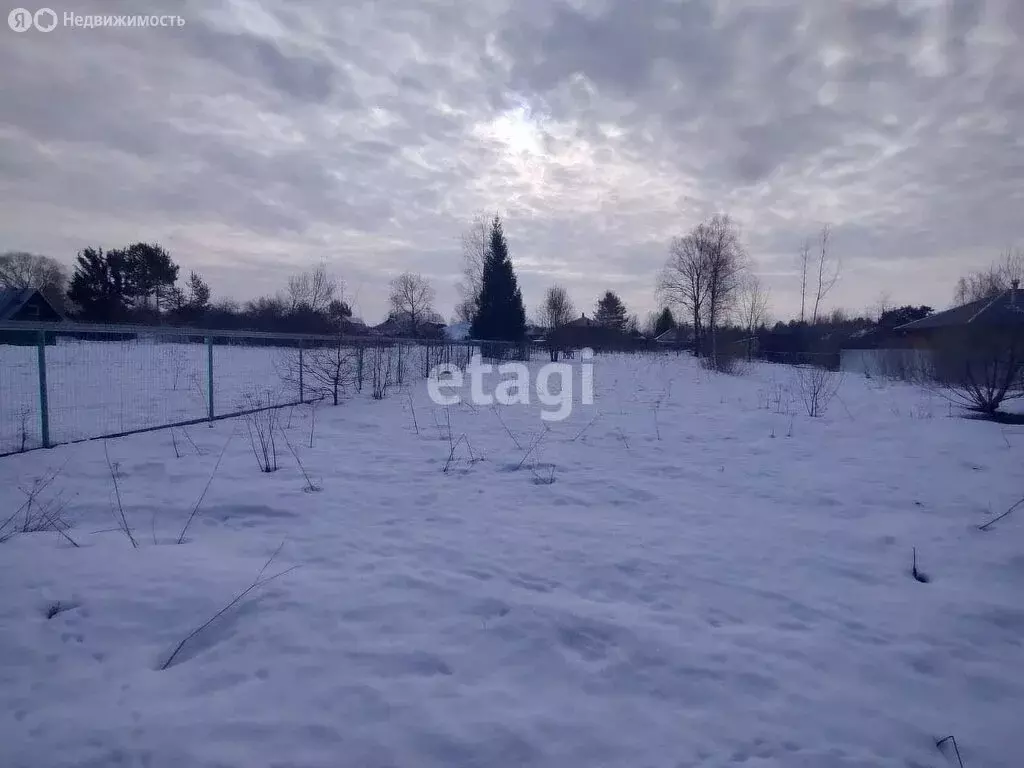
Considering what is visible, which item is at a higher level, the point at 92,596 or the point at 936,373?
the point at 936,373

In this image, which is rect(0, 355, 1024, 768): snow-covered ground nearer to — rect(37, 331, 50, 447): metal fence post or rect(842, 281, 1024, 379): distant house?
rect(37, 331, 50, 447): metal fence post

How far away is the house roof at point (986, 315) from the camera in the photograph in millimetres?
9359

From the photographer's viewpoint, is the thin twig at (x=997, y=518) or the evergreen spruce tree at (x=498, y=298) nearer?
the thin twig at (x=997, y=518)

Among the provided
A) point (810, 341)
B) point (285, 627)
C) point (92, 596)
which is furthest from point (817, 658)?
point (810, 341)

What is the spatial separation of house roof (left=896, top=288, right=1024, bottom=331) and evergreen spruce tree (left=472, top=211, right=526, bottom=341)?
67.1 feet

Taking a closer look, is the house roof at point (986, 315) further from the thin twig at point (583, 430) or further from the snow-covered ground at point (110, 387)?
the snow-covered ground at point (110, 387)

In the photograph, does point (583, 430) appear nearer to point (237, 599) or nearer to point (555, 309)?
point (237, 599)

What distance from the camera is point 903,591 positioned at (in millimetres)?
3215

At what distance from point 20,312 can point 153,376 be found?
10932 millimetres

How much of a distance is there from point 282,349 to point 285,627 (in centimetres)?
947

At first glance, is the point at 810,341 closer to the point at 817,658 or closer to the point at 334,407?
the point at 334,407

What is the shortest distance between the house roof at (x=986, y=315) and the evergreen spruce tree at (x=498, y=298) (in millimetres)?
20439

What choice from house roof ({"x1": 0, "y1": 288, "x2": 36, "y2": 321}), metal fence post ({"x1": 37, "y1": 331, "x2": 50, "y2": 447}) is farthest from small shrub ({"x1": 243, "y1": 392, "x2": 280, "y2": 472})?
house roof ({"x1": 0, "y1": 288, "x2": 36, "y2": 321})

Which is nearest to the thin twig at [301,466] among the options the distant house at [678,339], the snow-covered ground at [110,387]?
the snow-covered ground at [110,387]
